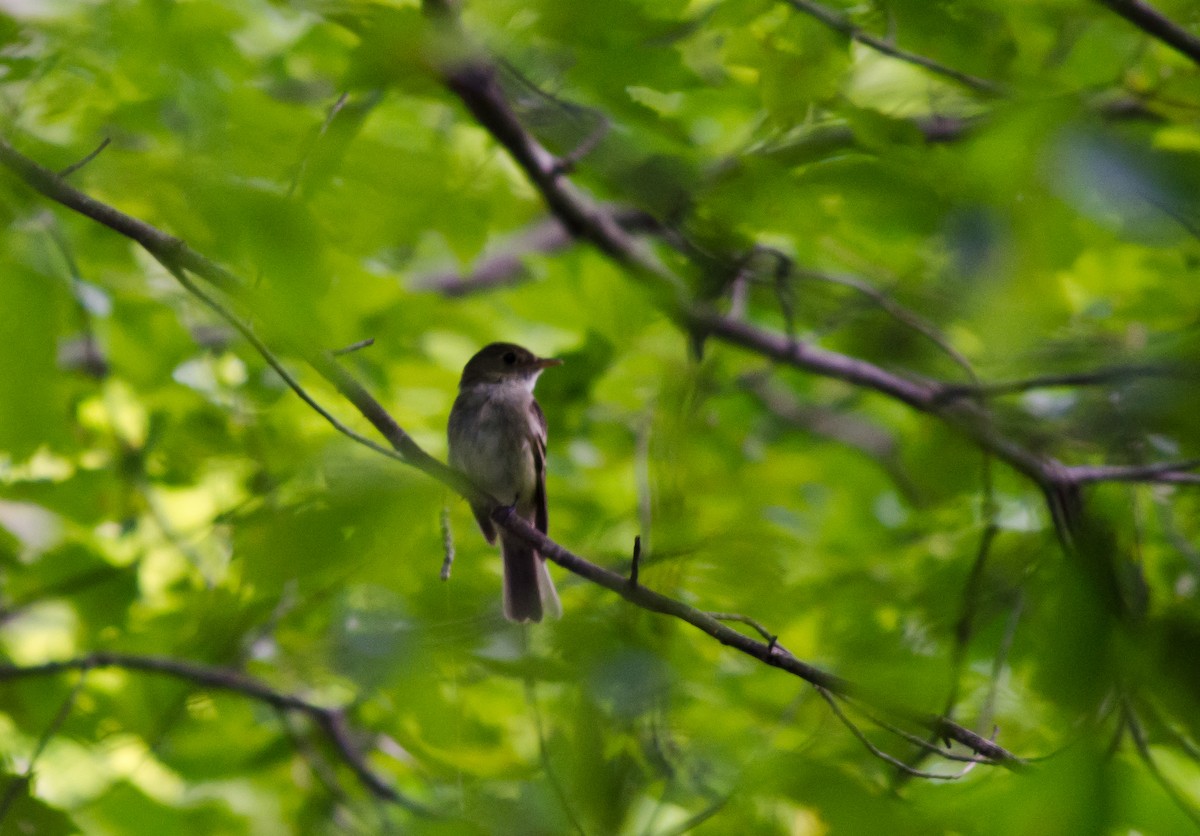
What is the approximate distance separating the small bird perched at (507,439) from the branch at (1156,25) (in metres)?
2.87

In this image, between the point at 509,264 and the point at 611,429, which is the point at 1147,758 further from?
the point at 509,264

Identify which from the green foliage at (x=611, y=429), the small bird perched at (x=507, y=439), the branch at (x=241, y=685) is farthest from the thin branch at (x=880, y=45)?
the branch at (x=241, y=685)

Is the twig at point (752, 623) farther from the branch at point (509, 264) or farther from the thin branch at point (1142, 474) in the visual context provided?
the branch at point (509, 264)

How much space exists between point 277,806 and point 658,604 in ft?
12.1

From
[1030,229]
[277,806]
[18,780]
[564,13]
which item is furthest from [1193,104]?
[277,806]

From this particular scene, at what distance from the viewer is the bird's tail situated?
15.9ft

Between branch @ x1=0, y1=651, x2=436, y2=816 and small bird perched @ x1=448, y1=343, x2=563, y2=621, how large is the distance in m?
1.05

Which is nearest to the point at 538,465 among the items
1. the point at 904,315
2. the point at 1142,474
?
the point at 904,315

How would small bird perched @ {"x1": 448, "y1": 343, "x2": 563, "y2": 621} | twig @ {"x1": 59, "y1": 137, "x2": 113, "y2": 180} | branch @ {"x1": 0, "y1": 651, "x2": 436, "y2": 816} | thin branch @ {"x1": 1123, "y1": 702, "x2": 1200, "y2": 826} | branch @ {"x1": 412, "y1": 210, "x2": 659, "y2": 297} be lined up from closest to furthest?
1. thin branch @ {"x1": 1123, "y1": 702, "x2": 1200, "y2": 826}
2. twig @ {"x1": 59, "y1": 137, "x2": 113, "y2": 180}
3. branch @ {"x1": 0, "y1": 651, "x2": 436, "y2": 816}
4. small bird perched @ {"x1": 448, "y1": 343, "x2": 563, "y2": 621}
5. branch @ {"x1": 412, "y1": 210, "x2": 659, "y2": 297}

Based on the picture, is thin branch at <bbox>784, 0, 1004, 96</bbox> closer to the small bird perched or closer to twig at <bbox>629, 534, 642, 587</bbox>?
twig at <bbox>629, 534, 642, 587</bbox>

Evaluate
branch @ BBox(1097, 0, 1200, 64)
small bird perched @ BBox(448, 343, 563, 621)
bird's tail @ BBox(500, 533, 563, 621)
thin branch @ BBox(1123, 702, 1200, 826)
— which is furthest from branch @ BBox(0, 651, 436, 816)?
branch @ BBox(1097, 0, 1200, 64)

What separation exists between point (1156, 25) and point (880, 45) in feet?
2.56

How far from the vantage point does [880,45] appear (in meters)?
3.01

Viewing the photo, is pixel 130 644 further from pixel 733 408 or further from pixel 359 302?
pixel 733 408
